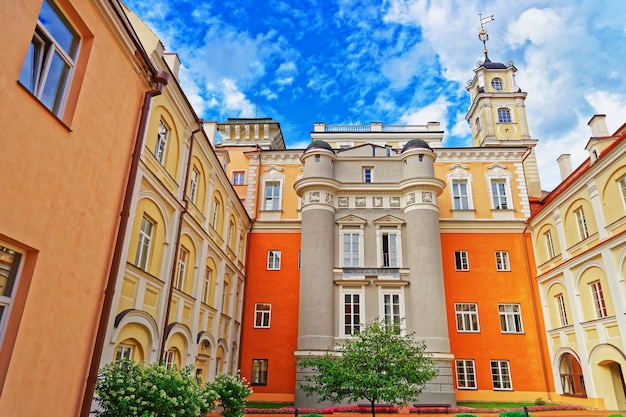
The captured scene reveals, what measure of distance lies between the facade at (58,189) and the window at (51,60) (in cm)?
2

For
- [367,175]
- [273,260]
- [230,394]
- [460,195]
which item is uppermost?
[367,175]

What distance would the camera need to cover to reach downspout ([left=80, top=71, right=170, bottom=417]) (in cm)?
871

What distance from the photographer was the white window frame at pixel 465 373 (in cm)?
2333

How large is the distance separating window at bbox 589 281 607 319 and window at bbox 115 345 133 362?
19377 millimetres

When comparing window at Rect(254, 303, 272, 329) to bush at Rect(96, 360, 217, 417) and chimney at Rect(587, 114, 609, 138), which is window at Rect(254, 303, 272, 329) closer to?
bush at Rect(96, 360, 217, 417)

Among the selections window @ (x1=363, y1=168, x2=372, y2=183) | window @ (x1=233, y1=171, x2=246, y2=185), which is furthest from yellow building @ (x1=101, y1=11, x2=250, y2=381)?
window @ (x1=363, y1=168, x2=372, y2=183)

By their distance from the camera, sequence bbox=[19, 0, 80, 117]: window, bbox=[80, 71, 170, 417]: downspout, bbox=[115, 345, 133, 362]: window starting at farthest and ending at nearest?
bbox=[115, 345, 133, 362]: window → bbox=[80, 71, 170, 417]: downspout → bbox=[19, 0, 80, 117]: window

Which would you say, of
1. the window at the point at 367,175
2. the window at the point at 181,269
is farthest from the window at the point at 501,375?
the window at the point at 181,269

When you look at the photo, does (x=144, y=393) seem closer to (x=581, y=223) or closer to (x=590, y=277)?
(x=590, y=277)

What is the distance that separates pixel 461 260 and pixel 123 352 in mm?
20263

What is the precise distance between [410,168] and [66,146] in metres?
20.4

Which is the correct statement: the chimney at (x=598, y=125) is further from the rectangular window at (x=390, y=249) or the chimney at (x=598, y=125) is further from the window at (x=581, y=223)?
the rectangular window at (x=390, y=249)

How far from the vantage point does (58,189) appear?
25.8 feet

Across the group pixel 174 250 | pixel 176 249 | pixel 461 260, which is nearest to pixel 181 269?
pixel 176 249
